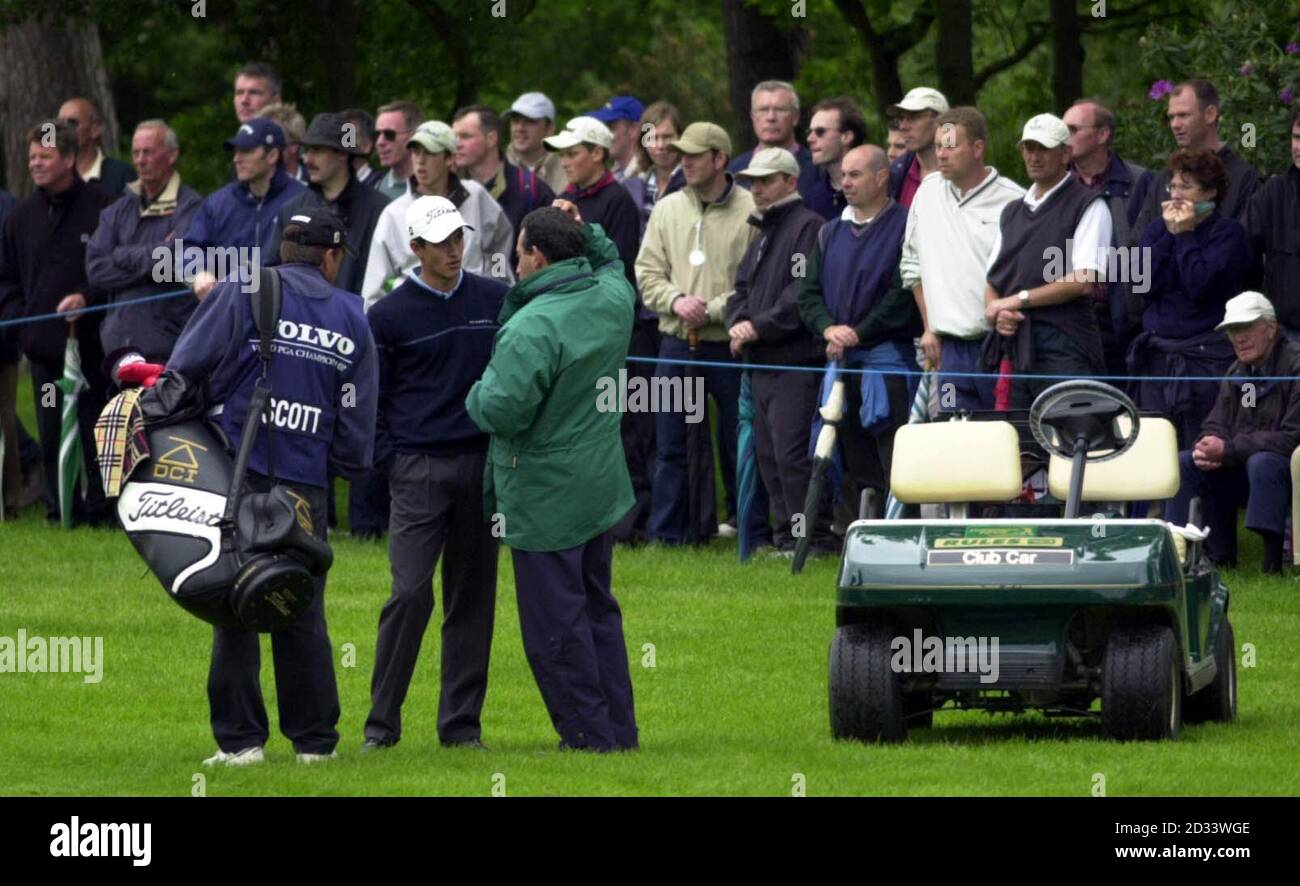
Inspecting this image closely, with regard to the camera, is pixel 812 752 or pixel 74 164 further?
pixel 74 164

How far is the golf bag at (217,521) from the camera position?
10.1 m

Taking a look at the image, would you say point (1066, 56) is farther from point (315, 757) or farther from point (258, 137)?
point (315, 757)

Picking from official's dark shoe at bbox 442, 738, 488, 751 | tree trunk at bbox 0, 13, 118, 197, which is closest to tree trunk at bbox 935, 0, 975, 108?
official's dark shoe at bbox 442, 738, 488, 751

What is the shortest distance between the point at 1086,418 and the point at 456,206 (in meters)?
6.65

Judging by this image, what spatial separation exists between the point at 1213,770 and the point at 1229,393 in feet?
20.0

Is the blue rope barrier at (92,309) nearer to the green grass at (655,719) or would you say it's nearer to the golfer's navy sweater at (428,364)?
the green grass at (655,719)

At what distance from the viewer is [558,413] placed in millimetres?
10805

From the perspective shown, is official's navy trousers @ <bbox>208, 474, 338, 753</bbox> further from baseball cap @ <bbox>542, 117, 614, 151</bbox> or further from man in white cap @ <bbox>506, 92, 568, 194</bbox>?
man in white cap @ <bbox>506, 92, 568, 194</bbox>

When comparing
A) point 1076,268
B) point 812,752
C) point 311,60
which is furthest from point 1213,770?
point 311,60

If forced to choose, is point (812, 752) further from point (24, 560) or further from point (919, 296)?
→ point (24, 560)

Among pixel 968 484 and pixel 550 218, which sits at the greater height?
pixel 550 218

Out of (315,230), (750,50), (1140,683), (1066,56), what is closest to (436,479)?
(315,230)

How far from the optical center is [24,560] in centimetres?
1750

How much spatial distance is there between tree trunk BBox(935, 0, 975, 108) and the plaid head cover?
1144cm
